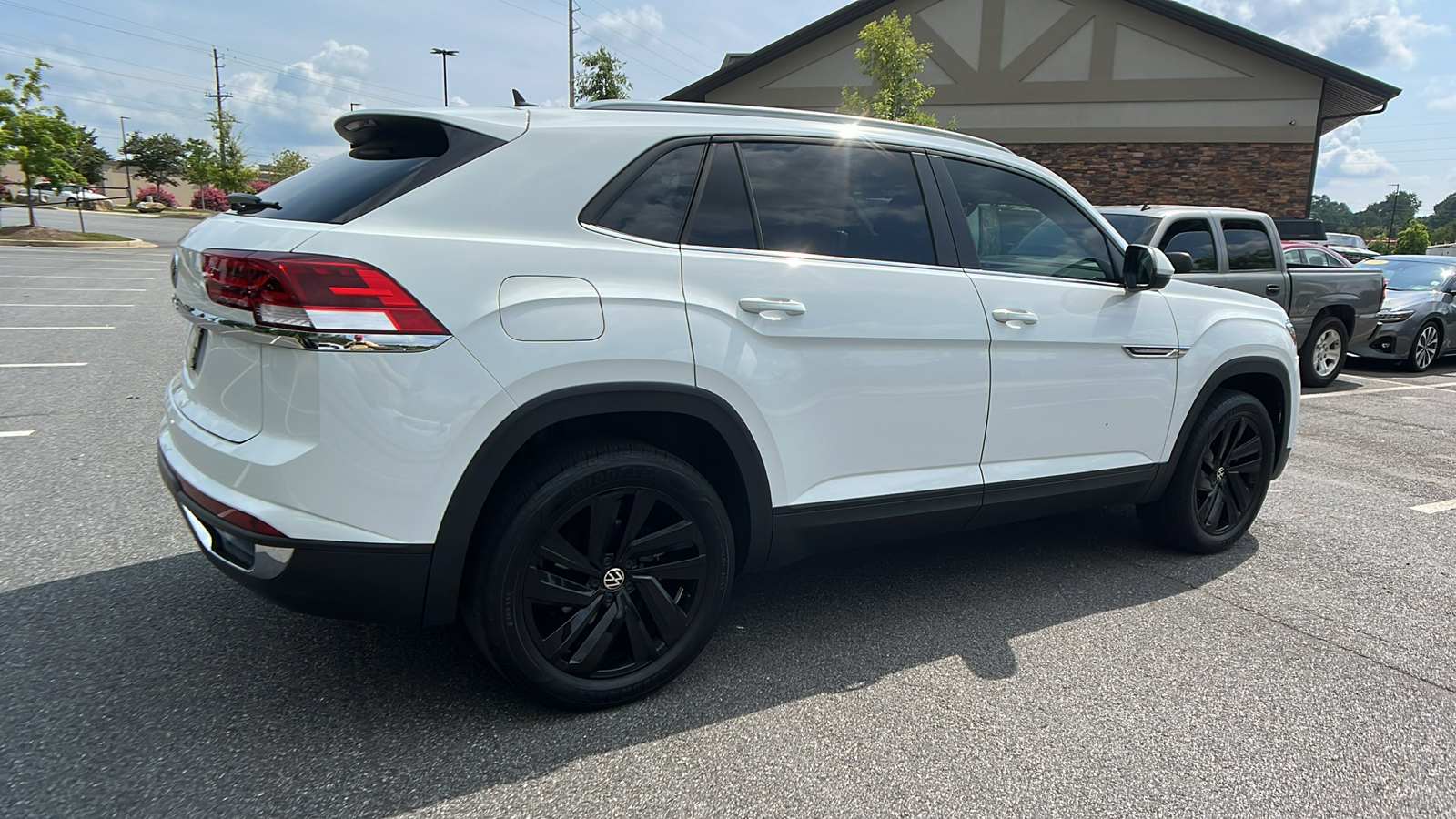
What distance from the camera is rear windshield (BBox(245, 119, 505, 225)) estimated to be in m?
2.43

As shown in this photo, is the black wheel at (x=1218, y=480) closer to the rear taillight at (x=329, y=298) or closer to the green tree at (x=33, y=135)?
the rear taillight at (x=329, y=298)

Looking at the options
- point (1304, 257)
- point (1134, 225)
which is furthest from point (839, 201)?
point (1304, 257)

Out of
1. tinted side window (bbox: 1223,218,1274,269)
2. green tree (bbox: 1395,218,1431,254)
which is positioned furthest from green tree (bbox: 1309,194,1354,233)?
tinted side window (bbox: 1223,218,1274,269)

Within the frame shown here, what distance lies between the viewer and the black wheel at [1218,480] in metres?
4.07

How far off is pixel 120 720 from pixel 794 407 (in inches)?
84.2

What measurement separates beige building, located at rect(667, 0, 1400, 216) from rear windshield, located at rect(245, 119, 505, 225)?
22.6 meters

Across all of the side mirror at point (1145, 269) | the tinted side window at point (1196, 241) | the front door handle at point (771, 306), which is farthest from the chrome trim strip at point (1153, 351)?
the tinted side window at point (1196, 241)

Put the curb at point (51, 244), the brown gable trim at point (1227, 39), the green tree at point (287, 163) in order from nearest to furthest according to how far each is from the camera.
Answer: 1. the brown gable trim at point (1227, 39)
2. the curb at point (51, 244)
3. the green tree at point (287, 163)

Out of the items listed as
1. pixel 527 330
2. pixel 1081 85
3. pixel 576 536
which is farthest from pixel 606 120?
pixel 1081 85

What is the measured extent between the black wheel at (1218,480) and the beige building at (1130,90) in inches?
805

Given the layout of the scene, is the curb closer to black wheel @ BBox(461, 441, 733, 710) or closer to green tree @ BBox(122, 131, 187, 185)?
black wheel @ BBox(461, 441, 733, 710)

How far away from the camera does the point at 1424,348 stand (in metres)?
11.7

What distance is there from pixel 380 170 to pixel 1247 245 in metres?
8.27

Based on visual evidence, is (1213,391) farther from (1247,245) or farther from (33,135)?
(33,135)
